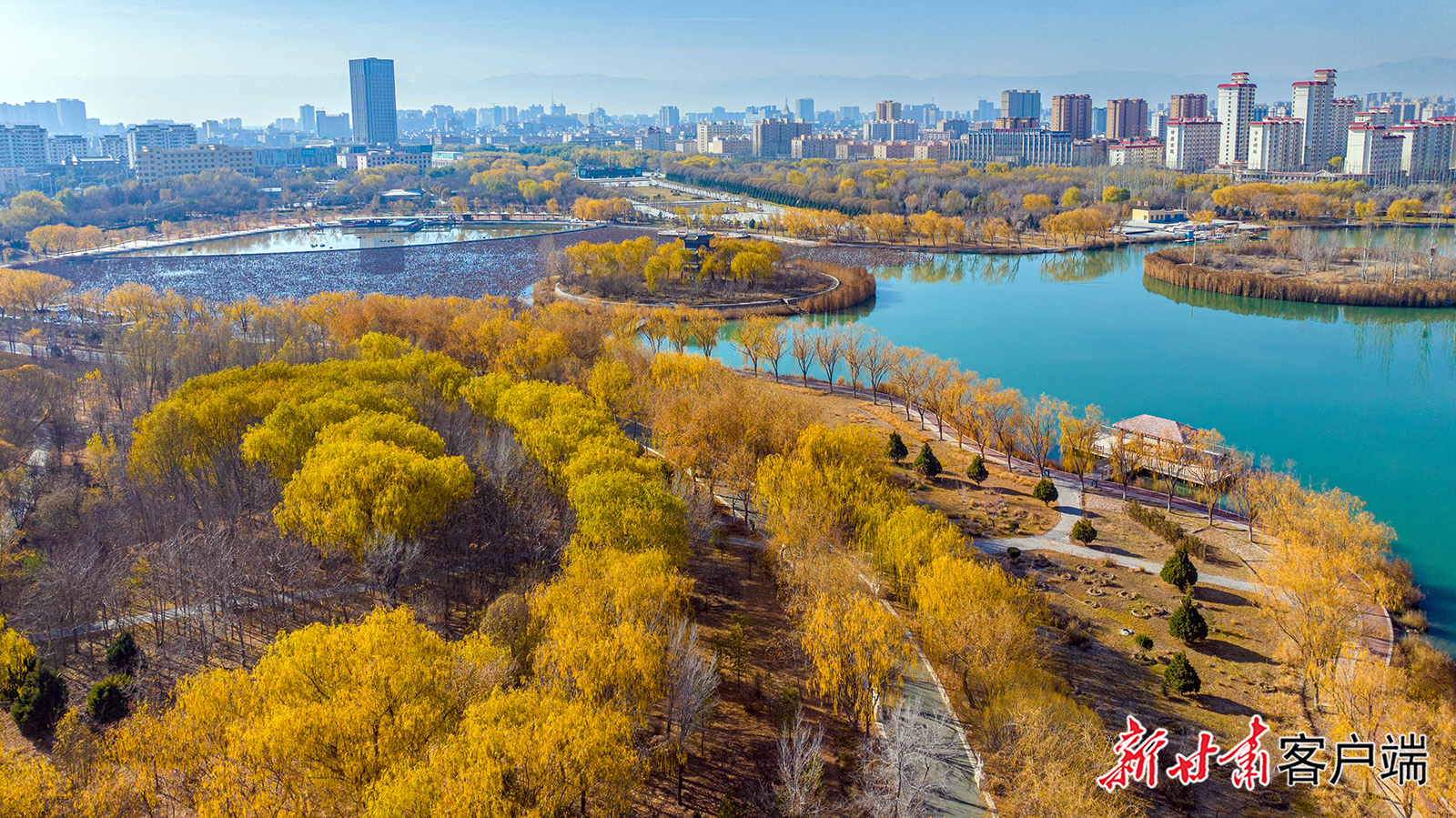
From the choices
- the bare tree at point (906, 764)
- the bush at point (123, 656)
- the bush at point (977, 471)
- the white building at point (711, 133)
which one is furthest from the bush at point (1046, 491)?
the white building at point (711, 133)

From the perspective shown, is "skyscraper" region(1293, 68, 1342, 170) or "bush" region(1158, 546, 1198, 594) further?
"skyscraper" region(1293, 68, 1342, 170)

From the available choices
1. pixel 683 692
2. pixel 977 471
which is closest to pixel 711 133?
pixel 977 471

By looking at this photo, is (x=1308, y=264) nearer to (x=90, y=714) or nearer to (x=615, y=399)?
(x=615, y=399)

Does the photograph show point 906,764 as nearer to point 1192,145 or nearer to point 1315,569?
point 1315,569

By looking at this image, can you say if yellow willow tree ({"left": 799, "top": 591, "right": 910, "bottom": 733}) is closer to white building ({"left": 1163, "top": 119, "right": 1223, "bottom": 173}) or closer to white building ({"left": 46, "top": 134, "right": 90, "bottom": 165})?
white building ({"left": 1163, "top": 119, "right": 1223, "bottom": 173})

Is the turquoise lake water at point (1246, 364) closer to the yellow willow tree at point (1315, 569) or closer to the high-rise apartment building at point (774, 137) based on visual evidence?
the yellow willow tree at point (1315, 569)

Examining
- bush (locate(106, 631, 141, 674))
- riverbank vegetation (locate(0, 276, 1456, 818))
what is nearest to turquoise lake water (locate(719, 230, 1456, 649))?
riverbank vegetation (locate(0, 276, 1456, 818))
